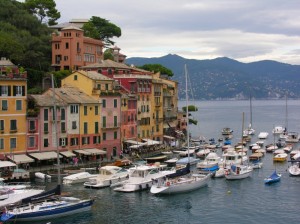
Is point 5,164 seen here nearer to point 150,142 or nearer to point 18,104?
point 18,104

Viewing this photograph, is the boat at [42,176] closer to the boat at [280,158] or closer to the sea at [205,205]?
the sea at [205,205]

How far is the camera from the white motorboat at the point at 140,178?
213ft

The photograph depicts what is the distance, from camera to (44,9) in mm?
134875

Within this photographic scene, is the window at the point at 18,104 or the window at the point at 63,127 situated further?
the window at the point at 63,127

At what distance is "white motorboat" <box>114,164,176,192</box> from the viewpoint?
6506 centimetres

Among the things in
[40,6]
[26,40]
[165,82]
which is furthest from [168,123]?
[40,6]

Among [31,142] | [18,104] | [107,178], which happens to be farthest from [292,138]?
[18,104]

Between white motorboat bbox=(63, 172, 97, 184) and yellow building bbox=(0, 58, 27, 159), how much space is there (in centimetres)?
1058

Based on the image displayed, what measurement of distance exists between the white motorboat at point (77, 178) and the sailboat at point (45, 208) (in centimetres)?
1328

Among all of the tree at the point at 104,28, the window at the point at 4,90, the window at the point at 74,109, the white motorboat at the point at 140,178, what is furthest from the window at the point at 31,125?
the tree at the point at 104,28

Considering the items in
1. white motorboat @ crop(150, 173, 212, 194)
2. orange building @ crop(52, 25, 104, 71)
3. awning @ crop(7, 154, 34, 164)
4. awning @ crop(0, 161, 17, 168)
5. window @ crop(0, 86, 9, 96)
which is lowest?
white motorboat @ crop(150, 173, 212, 194)

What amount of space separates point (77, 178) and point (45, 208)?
56.7ft

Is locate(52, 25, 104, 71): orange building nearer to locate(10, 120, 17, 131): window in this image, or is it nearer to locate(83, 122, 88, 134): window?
locate(83, 122, 88, 134): window

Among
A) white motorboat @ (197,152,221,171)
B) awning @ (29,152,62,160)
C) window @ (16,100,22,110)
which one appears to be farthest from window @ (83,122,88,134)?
white motorboat @ (197,152,221,171)
